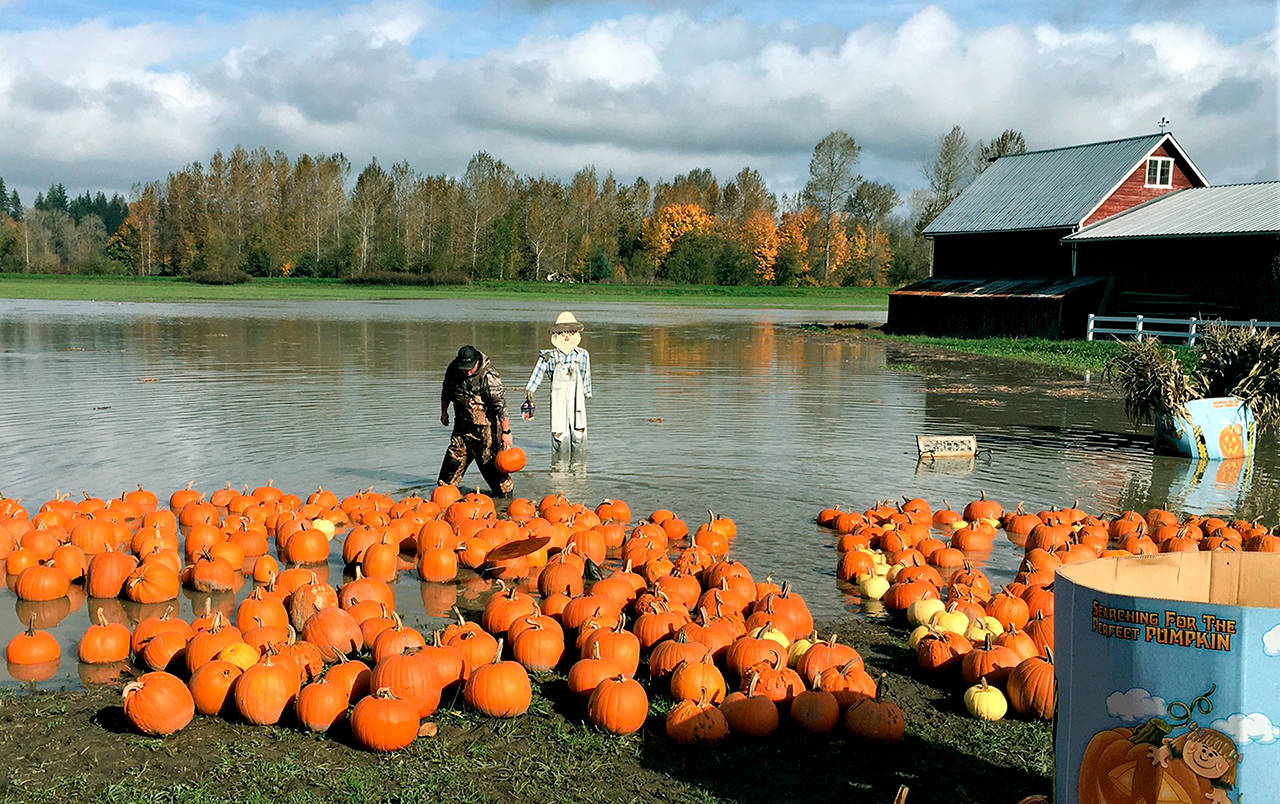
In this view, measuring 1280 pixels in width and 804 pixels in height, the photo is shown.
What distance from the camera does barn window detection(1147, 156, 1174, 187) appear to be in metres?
47.9

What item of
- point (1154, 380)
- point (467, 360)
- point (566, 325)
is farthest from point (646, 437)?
point (1154, 380)

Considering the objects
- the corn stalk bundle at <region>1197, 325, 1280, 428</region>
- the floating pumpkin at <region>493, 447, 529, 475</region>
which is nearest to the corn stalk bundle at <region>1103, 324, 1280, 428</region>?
the corn stalk bundle at <region>1197, 325, 1280, 428</region>

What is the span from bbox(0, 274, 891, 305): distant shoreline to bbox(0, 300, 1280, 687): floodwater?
4937 cm

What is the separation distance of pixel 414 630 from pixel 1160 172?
4851 centimetres

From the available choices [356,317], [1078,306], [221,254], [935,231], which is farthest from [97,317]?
[221,254]

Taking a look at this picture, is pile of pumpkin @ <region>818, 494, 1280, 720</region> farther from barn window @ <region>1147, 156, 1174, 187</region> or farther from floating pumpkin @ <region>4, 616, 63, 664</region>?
barn window @ <region>1147, 156, 1174, 187</region>

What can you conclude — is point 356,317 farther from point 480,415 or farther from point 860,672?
point 860,672

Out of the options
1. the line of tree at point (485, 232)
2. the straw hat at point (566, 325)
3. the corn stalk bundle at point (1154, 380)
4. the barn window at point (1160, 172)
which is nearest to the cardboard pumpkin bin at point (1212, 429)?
the corn stalk bundle at point (1154, 380)

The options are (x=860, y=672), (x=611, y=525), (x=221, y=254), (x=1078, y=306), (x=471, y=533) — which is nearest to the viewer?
(x=860, y=672)

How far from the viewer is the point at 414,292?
9988 centimetres

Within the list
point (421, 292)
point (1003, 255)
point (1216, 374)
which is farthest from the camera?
point (421, 292)

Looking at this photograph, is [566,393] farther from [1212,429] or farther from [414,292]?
[414,292]

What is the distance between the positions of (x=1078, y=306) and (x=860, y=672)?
40.2m

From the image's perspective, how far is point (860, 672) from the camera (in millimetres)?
6465
